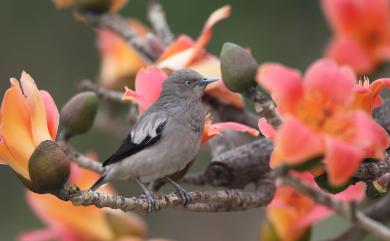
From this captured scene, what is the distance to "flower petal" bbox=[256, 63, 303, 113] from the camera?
1.00 meters

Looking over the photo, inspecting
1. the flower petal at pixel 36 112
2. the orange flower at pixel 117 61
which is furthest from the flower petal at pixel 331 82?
the orange flower at pixel 117 61

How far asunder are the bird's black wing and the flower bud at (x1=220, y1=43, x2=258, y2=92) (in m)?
0.53

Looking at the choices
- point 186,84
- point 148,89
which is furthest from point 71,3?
point 148,89

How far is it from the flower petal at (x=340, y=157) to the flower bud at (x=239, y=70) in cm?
28

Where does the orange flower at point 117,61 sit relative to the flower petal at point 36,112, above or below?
below

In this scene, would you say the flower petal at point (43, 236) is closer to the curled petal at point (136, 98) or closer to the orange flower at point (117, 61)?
the curled petal at point (136, 98)

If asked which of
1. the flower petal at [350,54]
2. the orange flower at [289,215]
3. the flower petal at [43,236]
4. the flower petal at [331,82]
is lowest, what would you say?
the flower petal at [43,236]

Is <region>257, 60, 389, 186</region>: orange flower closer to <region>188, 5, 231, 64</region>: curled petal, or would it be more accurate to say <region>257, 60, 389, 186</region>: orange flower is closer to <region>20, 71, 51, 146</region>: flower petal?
<region>20, 71, 51, 146</region>: flower petal

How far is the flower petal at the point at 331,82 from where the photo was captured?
105 centimetres

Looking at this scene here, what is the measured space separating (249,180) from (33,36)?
11.9 ft

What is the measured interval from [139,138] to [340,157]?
872mm

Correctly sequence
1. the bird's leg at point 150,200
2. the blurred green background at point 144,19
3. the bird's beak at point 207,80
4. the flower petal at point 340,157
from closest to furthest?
the flower petal at point 340,157 → the bird's leg at point 150,200 → the bird's beak at point 207,80 → the blurred green background at point 144,19

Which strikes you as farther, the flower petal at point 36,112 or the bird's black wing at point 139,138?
the bird's black wing at point 139,138

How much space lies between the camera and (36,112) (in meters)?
1.28
